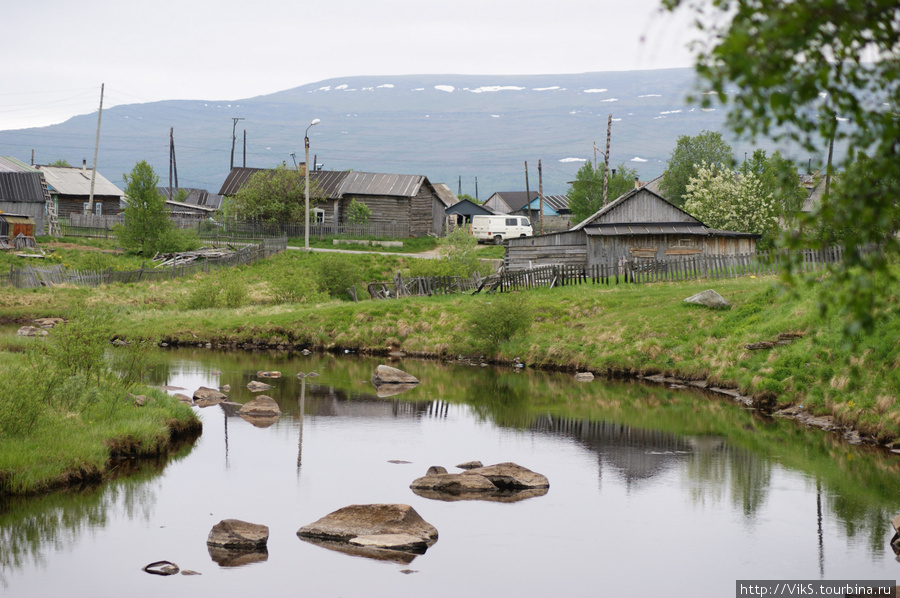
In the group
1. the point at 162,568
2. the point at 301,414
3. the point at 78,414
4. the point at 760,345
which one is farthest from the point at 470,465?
the point at 760,345

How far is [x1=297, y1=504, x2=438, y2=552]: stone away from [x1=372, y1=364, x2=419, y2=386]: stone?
15652 millimetres

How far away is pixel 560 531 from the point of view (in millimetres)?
14898

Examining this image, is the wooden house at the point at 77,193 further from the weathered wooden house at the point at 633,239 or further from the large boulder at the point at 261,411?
the large boulder at the point at 261,411

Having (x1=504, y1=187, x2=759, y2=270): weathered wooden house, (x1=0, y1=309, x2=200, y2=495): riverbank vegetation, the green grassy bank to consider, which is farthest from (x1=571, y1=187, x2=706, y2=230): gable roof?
(x1=0, y1=309, x2=200, y2=495): riverbank vegetation

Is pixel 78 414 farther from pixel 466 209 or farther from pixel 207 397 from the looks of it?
pixel 466 209

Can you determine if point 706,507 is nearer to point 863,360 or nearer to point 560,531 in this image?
point 560,531

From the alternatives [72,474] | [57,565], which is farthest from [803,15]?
[72,474]

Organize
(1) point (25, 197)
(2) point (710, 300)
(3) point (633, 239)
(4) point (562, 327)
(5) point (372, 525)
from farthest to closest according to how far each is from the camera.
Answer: (1) point (25, 197) → (3) point (633, 239) → (4) point (562, 327) → (2) point (710, 300) → (5) point (372, 525)

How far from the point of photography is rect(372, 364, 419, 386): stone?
3056cm

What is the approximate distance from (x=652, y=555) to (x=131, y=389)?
48.2 ft

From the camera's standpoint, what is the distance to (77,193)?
257 feet

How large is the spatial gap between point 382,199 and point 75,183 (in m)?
29.5

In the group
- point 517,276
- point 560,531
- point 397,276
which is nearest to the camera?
point 560,531

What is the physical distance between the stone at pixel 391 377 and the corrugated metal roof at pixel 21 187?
47.6 metres
